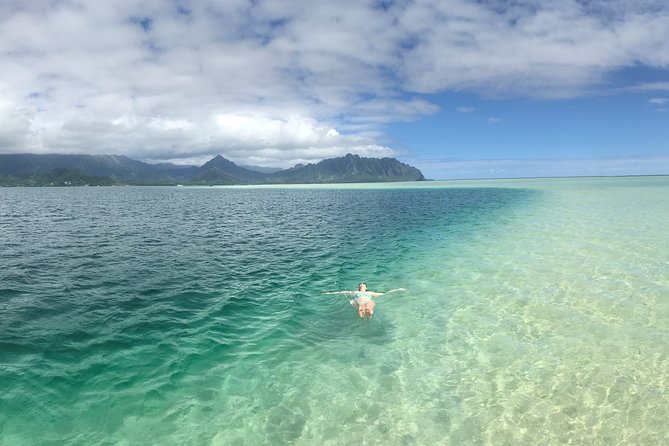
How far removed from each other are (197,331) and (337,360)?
301 inches

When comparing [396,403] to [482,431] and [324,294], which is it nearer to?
[482,431]

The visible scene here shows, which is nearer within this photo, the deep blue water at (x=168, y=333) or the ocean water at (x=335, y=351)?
the ocean water at (x=335, y=351)

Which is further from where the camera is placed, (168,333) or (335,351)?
(168,333)

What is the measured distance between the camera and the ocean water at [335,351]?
40.1 ft

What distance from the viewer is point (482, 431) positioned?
39.0ft

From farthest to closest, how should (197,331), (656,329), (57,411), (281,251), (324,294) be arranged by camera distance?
(281,251), (324,294), (197,331), (656,329), (57,411)

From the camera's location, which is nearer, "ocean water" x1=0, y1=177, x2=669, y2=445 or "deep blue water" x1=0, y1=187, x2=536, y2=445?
"ocean water" x1=0, y1=177, x2=669, y2=445

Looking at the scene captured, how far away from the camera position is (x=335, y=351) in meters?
17.6

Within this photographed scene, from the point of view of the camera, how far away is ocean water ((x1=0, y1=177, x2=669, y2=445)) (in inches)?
481

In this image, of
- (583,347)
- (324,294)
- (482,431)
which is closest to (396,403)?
(482,431)

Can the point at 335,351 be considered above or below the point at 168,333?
below

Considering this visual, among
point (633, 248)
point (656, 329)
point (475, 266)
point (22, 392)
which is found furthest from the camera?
point (633, 248)

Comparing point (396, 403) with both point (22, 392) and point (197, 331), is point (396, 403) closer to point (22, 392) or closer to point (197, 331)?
point (197, 331)

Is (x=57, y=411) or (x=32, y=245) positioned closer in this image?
(x=57, y=411)
